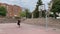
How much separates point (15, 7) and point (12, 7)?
13.6 ft

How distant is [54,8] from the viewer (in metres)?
40.5

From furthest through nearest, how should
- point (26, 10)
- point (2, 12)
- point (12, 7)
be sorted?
point (12, 7), point (26, 10), point (2, 12)

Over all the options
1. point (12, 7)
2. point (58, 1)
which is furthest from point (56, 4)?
point (12, 7)

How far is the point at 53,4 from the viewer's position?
134 ft

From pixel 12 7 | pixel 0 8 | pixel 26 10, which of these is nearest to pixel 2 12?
pixel 0 8

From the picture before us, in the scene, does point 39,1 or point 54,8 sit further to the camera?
point 39,1

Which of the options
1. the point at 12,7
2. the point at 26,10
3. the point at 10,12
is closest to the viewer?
the point at 26,10

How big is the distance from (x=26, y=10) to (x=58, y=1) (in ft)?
213

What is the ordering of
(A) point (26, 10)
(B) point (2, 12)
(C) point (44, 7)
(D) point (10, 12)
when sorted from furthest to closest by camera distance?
(D) point (10, 12) → (A) point (26, 10) → (B) point (2, 12) → (C) point (44, 7)

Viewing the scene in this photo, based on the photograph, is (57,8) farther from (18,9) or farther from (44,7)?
(18,9)

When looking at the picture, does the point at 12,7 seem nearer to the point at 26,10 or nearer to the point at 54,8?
the point at 26,10

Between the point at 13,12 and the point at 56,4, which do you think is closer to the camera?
the point at 56,4

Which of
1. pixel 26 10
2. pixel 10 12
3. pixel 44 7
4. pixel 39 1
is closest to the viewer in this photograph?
pixel 44 7

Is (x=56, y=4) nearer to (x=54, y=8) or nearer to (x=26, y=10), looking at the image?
(x=54, y=8)
